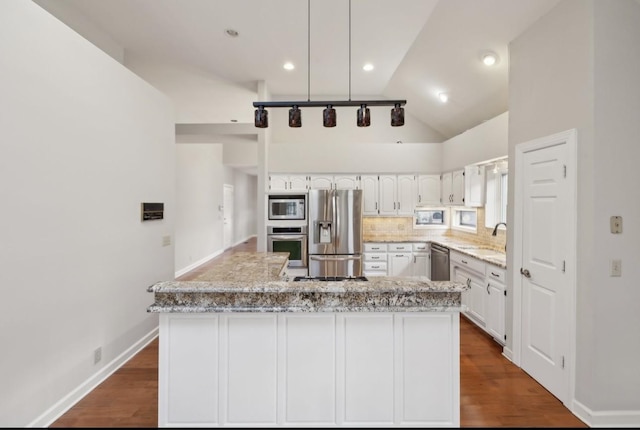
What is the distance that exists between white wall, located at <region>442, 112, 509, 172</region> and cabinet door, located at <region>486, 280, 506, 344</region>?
1.41m

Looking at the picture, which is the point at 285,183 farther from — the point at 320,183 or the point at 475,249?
the point at 475,249

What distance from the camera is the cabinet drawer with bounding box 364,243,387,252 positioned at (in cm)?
480

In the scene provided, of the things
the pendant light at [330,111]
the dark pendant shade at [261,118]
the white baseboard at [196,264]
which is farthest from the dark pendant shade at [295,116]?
the white baseboard at [196,264]

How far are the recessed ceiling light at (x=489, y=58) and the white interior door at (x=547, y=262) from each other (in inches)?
49.7

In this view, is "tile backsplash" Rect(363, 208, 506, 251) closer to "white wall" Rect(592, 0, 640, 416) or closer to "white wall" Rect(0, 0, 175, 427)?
"white wall" Rect(592, 0, 640, 416)

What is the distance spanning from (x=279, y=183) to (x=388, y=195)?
1.81 metres

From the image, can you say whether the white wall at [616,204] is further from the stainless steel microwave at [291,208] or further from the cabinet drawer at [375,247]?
the stainless steel microwave at [291,208]

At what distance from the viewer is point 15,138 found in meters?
1.78

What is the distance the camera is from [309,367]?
1636 mm

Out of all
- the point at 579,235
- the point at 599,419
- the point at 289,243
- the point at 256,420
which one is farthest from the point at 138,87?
the point at 599,419

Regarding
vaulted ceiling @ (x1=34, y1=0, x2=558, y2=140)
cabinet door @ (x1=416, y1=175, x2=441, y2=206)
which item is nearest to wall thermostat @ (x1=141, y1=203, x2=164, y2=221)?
vaulted ceiling @ (x1=34, y1=0, x2=558, y2=140)

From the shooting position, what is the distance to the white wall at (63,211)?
1.77 metres

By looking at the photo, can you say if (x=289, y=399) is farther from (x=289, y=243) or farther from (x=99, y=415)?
(x=289, y=243)

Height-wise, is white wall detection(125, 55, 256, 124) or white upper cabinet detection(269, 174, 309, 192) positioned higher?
white wall detection(125, 55, 256, 124)
